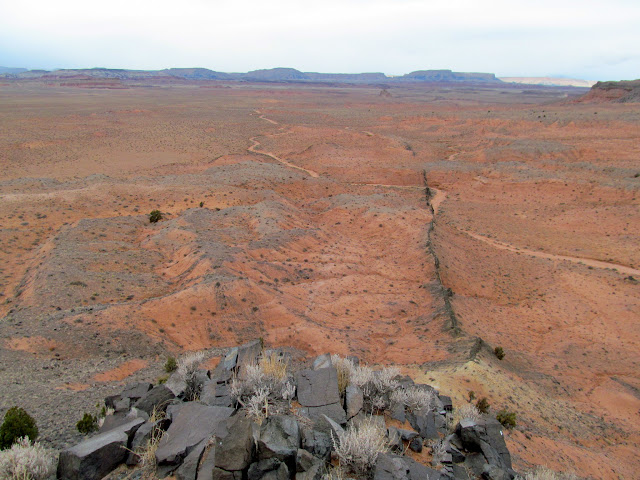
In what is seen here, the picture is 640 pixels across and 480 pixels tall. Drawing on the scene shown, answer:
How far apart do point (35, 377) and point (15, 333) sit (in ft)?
7.78

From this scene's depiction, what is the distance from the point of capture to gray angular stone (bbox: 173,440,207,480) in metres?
4.73

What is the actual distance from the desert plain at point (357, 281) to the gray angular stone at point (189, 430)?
5.89 ft

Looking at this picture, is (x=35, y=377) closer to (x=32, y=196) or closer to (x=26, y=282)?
(x=26, y=282)

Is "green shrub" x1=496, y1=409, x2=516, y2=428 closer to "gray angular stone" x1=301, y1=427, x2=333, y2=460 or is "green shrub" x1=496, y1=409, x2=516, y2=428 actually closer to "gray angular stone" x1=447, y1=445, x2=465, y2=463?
"gray angular stone" x1=447, y1=445, x2=465, y2=463

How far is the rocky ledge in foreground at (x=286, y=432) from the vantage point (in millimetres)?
4770

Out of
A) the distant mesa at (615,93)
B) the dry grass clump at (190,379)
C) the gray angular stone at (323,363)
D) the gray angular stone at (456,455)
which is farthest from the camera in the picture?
the distant mesa at (615,93)

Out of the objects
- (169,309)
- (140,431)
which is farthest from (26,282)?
(140,431)

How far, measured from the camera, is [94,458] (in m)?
4.90

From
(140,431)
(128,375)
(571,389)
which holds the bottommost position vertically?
(571,389)

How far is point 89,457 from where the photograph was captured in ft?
16.0

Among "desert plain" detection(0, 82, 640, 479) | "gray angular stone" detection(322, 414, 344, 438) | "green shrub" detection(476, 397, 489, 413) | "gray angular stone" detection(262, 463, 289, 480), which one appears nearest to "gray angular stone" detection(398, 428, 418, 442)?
"gray angular stone" detection(322, 414, 344, 438)

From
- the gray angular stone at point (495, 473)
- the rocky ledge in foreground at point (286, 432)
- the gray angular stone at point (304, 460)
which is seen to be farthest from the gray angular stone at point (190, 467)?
the gray angular stone at point (495, 473)

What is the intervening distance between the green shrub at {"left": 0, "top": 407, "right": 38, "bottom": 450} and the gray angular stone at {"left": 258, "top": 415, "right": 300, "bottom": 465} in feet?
10.9

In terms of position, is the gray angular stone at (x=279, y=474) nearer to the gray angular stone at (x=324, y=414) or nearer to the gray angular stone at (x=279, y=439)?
the gray angular stone at (x=279, y=439)
